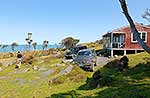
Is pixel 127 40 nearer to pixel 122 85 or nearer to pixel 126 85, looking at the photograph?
pixel 122 85

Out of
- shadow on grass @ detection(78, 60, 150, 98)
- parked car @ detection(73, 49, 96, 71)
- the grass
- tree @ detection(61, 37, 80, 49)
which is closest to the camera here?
shadow on grass @ detection(78, 60, 150, 98)

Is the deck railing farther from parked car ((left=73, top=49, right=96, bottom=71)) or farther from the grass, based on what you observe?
the grass

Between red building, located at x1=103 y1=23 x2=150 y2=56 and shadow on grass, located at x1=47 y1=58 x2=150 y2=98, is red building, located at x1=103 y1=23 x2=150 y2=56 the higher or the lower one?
the higher one

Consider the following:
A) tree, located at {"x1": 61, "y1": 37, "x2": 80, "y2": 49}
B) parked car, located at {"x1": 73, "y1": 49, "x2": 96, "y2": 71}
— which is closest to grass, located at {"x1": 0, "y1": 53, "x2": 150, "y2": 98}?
parked car, located at {"x1": 73, "y1": 49, "x2": 96, "y2": 71}

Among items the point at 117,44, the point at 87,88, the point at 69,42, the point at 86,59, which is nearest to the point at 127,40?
the point at 117,44

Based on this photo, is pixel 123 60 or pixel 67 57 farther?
pixel 67 57

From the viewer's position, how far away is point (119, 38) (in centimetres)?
5075

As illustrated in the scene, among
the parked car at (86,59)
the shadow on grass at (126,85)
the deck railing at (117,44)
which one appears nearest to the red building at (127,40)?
the deck railing at (117,44)

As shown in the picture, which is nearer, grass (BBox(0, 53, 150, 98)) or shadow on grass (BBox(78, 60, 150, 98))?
shadow on grass (BBox(78, 60, 150, 98))

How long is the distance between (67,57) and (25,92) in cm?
3133

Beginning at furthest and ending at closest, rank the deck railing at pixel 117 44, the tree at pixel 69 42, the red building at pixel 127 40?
the tree at pixel 69 42
the deck railing at pixel 117 44
the red building at pixel 127 40

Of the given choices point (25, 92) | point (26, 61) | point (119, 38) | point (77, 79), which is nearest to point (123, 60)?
point (77, 79)

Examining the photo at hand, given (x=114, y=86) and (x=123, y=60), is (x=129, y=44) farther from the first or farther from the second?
Result: (x=114, y=86)

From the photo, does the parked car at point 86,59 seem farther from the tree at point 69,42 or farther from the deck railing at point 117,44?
the tree at point 69,42
